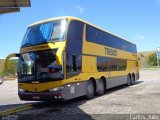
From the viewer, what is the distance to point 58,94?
1320 centimetres

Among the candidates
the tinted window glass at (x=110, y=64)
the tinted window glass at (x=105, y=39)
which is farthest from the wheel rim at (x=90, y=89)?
the tinted window glass at (x=105, y=39)

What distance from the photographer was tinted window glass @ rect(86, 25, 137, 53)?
16.6 meters

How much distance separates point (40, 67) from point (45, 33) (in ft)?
5.54

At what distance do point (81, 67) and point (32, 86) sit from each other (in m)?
2.65

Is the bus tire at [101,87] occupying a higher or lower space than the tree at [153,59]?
lower

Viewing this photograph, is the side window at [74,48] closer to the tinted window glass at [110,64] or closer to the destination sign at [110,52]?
the tinted window glass at [110,64]

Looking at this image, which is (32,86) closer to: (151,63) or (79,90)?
(79,90)

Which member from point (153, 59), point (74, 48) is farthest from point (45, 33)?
point (153, 59)

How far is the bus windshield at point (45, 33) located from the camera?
14.0 metres

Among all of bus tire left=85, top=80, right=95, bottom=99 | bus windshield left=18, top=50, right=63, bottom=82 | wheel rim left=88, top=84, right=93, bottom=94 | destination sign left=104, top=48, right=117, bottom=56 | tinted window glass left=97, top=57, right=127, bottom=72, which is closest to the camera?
bus windshield left=18, top=50, right=63, bottom=82

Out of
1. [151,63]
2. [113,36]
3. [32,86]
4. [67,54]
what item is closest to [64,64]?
[67,54]

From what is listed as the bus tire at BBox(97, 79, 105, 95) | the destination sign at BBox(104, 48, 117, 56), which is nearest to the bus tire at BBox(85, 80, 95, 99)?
the bus tire at BBox(97, 79, 105, 95)

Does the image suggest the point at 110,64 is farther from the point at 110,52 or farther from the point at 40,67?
the point at 40,67

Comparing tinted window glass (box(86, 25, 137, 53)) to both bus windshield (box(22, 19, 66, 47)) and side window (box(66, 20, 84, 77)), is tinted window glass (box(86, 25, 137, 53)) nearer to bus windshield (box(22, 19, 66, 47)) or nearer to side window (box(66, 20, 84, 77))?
side window (box(66, 20, 84, 77))
